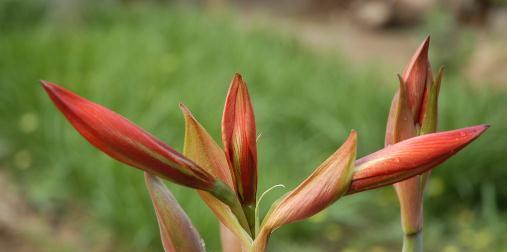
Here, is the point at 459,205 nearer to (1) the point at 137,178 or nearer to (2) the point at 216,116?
(2) the point at 216,116

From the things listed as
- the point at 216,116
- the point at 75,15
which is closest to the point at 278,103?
the point at 216,116

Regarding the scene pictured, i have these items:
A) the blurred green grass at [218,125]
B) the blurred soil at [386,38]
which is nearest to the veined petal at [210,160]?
the blurred green grass at [218,125]

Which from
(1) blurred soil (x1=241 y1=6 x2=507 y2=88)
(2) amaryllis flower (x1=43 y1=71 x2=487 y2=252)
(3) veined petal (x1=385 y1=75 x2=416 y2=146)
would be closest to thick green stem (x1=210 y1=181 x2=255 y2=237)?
(2) amaryllis flower (x1=43 y1=71 x2=487 y2=252)

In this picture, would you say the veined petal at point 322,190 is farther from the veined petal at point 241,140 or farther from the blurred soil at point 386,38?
the blurred soil at point 386,38

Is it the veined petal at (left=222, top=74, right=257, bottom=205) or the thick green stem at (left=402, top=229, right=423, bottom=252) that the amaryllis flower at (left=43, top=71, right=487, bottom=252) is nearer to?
the veined petal at (left=222, top=74, right=257, bottom=205)

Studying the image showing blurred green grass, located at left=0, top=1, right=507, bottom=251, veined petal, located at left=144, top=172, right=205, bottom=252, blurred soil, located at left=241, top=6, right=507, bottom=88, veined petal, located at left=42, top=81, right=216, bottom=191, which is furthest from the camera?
blurred soil, located at left=241, top=6, right=507, bottom=88
